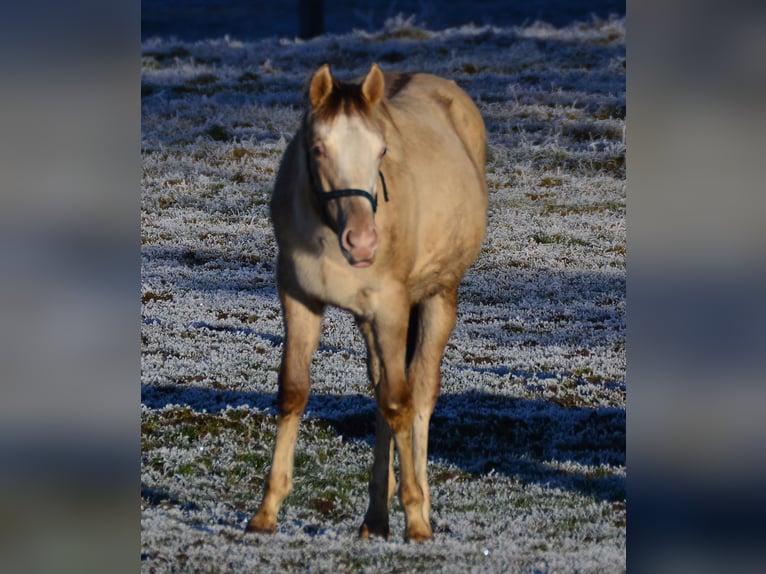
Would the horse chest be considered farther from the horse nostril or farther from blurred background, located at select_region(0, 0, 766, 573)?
blurred background, located at select_region(0, 0, 766, 573)

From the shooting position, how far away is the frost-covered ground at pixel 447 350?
299 inches

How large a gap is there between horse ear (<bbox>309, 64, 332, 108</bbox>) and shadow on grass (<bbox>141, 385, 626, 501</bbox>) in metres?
4.15

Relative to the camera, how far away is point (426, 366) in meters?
7.94

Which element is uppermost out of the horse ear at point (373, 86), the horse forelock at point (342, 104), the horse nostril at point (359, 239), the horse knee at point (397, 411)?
the horse ear at point (373, 86)

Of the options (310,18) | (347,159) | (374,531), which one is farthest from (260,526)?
(310,18)

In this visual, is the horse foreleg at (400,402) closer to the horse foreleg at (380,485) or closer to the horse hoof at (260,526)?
the horse foreleg at (380,485)

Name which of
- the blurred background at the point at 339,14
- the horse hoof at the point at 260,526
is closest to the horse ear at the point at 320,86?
the horse hoof at the point at 260,526

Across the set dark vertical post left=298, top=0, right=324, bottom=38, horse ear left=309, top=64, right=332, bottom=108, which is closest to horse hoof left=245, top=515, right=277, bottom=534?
horse ear left=309, top=64, right=332, bottom=108

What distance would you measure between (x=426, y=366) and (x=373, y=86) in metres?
2.37

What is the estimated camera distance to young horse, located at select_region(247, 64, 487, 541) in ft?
19.7
